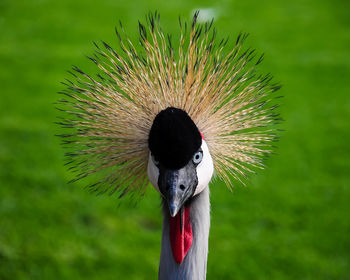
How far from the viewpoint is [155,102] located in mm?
1187

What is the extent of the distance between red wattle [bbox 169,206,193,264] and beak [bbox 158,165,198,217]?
0.47 feet

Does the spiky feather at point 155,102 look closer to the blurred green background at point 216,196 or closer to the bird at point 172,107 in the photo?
the bird at point 172,107

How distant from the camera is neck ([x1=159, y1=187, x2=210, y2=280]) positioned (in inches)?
48.2

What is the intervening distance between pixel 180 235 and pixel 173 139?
30 centimetres

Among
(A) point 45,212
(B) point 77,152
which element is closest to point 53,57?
(A) point 45,212

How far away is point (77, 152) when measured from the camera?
1.26 meters

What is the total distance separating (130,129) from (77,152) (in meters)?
0.18

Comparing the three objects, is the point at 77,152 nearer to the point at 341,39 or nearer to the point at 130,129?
the point at 130,129

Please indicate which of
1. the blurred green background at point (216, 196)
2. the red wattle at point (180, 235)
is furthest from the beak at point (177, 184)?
the blurred green background at point (216, 196)

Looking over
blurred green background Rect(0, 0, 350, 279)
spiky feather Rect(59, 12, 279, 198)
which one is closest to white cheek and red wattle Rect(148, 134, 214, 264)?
spiky feather Rect(59, 12, 279, 198)

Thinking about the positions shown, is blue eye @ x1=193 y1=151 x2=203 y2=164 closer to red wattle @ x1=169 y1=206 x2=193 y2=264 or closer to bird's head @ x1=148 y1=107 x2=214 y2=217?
bird's head @ x1=148 y1=107 x2=214 y2=217

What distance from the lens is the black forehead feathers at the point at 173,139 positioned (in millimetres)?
1036

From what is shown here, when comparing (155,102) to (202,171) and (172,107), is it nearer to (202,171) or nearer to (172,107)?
(172,107)

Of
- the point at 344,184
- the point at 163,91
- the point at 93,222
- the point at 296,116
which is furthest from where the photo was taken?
the point at 296,116
